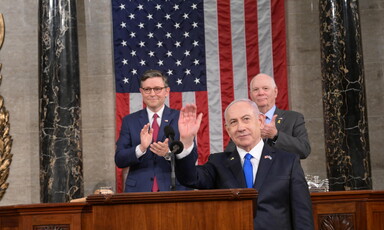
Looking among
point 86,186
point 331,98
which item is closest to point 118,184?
point 86,186

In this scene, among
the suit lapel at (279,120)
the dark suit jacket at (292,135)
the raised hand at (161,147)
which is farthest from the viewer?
the suit lapel at (279,120)

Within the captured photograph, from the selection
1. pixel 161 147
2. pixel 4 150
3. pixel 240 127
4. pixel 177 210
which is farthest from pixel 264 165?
pixel 4 150

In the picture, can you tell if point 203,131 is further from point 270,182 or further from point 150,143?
point 270,182

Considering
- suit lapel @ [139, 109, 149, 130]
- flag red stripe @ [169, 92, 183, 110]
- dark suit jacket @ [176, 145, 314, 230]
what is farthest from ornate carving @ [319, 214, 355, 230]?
flag red stripe @ [169, 92, 183, 110]

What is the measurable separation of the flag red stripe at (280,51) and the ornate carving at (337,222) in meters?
3.46

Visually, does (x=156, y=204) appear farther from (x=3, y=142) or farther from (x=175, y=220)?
(x=3, y=142)

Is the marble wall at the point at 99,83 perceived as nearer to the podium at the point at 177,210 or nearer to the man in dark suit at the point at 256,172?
the man in dark suit at the point at 256,172

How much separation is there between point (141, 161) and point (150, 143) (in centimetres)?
20

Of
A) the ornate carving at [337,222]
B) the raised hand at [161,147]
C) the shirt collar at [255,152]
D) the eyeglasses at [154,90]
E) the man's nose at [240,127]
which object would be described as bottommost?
the ornate carving at [337,222]

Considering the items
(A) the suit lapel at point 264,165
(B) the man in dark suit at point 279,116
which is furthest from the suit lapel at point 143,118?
(A) the suit lapel at point 264,165

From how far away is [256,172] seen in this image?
4.08 metres

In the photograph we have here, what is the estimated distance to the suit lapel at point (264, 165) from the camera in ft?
13.2

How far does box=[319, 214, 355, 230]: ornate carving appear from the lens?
633 cm

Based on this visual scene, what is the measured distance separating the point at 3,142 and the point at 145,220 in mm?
6743
